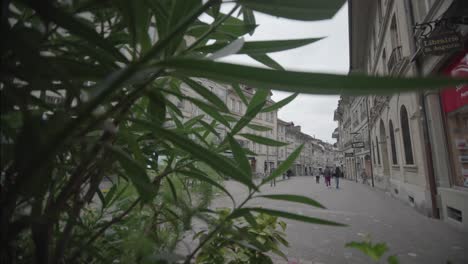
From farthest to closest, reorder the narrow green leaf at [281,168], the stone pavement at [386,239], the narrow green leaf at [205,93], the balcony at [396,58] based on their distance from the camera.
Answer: the balcony at [396,58]
the stone pavement at [386,239]
the narrow green leaf at [281,168]
the narrow green leaf at [205,93]

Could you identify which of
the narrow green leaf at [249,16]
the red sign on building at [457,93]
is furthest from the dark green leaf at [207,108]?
the red sign on building at [457,93]

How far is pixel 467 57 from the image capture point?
12.8ft

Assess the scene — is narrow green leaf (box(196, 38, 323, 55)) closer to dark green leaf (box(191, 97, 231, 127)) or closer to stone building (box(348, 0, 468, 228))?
dark green leaf (box(191, 97, 231, 127))

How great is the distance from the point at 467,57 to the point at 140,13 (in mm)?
5425

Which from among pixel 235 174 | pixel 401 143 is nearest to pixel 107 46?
pixel 235 174

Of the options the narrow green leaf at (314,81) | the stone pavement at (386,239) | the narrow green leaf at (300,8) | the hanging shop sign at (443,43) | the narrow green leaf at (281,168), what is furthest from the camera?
the hanging shop sign at (443,43)

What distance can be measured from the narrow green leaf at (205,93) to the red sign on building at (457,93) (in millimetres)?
4852

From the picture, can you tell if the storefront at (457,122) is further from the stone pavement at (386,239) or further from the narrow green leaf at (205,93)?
the narrow green leaf at (205,93)

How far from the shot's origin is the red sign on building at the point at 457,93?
13.1 feet

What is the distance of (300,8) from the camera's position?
448 millimetres

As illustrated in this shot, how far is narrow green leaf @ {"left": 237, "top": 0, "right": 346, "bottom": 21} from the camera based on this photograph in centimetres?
42

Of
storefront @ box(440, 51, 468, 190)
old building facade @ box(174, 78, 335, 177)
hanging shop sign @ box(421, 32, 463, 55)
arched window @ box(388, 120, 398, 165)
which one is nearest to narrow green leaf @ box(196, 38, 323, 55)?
hanging shop sign @ box(421, 32, 463, 55)

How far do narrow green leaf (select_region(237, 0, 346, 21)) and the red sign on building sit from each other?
15.6 ft

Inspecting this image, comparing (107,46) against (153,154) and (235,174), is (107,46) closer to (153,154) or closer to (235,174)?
(235,174)
